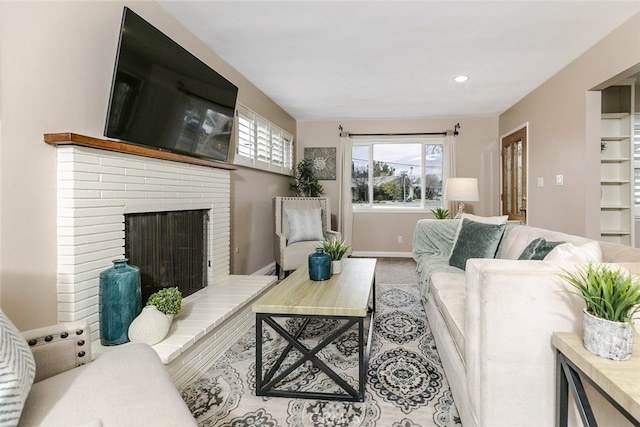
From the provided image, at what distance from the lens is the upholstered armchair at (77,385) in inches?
32.9

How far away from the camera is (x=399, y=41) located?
9.58 ft

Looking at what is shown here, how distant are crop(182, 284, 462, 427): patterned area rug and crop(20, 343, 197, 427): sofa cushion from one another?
2.05 ft

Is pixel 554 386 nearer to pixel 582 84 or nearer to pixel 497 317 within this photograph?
pixel 497 317

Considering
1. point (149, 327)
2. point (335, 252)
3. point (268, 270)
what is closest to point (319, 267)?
point (335, 252)

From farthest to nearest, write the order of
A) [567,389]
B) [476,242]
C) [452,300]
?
[476,242] → [452,300] → [567,389]

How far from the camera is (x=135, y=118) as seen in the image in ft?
6.72

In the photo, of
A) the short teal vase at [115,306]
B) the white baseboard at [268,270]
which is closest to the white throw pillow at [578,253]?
the short teal vase at [115,306]

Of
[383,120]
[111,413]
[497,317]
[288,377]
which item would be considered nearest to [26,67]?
[111,413]

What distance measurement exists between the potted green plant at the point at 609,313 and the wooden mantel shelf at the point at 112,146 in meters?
2.10

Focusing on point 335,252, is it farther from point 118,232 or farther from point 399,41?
point 399,41

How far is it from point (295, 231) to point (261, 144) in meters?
1.17

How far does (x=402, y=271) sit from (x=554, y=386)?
3578 millimetres

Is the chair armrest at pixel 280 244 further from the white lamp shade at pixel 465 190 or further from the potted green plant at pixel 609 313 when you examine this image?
the potted green plant at pixel 609 313

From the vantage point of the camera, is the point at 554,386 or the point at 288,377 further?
the point at 288,377
